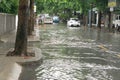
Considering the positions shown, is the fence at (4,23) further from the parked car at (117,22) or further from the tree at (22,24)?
the parked car at (117,22)

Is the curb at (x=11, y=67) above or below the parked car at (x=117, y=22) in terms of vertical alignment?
below

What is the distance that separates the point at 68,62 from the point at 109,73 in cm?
312

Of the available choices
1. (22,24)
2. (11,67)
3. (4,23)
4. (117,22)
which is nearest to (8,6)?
(4,23)

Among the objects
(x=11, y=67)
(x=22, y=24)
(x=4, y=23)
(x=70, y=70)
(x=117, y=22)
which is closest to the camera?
(x=11, y=67)

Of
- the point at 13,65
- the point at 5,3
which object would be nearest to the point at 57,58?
the point at 13,65

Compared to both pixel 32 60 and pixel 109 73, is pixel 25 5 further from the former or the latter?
pixel 109 73

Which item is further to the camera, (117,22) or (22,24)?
(117,22)

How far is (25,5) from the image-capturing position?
54.2 ft

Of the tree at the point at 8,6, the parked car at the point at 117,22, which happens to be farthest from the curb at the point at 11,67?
the parked car at the point at 117,22

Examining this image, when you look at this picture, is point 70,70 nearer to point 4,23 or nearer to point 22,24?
point 22,24

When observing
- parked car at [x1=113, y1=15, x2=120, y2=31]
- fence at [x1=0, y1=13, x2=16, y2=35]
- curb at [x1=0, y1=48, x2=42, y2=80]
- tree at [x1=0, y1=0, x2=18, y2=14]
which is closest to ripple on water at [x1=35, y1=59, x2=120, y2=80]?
curb at [x1=0, y1=48, x2=42, y2=80]

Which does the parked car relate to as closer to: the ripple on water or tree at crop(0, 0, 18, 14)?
tree at crop(0, 0, 18, 14)

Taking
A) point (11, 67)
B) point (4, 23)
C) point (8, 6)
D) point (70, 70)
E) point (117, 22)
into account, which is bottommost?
point (70, 70)

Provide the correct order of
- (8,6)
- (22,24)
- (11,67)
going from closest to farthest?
(11,67) → (22,24) → (8,6)
